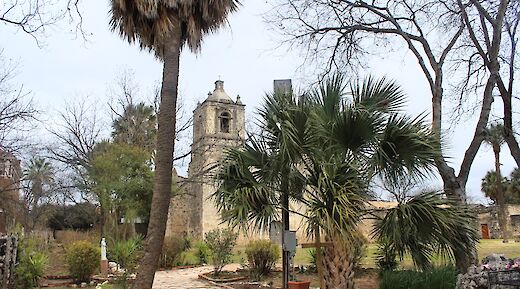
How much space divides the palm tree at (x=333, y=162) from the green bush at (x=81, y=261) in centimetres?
739

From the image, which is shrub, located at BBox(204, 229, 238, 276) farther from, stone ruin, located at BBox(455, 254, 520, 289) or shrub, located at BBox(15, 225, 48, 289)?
stone ruin, located at BBox(455, 254, 520, 289)

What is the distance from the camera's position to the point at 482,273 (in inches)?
300

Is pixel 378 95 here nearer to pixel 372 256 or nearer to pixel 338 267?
pixel 338 267

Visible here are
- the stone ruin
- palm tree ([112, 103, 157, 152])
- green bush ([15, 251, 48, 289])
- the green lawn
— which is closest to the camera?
the stone ruin

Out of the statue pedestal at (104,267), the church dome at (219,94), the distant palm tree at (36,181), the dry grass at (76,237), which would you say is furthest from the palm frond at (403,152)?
the church dome at (219,94)

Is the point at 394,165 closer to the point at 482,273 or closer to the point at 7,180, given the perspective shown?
the point at 482,273

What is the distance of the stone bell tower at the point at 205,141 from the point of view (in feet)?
119

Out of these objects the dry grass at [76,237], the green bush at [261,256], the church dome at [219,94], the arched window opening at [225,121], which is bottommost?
the green bush at [261,256]

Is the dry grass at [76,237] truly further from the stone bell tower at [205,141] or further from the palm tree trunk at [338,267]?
the palm tree trunk at [338,267]

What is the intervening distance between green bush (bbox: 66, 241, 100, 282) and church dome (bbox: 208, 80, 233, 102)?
24328 mm

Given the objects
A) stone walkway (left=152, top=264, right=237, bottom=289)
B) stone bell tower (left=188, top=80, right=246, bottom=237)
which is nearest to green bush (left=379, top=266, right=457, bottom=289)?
stone walkway (left=152, top=264, right=237, bottom=289)

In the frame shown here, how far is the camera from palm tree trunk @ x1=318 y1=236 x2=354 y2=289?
789 cm

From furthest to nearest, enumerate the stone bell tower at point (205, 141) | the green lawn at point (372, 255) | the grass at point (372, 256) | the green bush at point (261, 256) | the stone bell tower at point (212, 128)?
1. the stone bell tower at point (205, 141)
2. the stone bell tower at point (212, 128)
3. the green bush at point (261, 256)
4. the green lawn at point (372, 255)
5. the grass at point (372, 256)

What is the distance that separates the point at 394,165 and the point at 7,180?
23.5 metres
